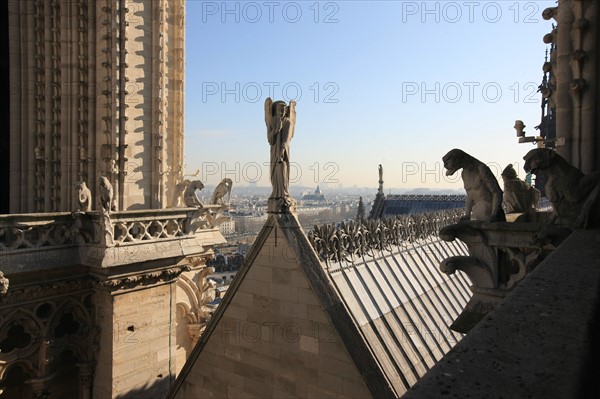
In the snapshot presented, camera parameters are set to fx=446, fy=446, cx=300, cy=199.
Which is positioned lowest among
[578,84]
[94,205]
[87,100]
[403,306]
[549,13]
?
[403,306]

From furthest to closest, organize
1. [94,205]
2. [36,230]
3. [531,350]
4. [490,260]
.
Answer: [94,205], [36,230], [490,260], [531,350]

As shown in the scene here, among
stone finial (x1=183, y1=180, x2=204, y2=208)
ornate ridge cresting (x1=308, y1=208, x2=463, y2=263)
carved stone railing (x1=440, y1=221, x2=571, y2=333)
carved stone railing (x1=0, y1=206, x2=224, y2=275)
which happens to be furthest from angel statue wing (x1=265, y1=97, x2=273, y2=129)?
stone finial (x1=183, y1=180, x2=204, y2=208)

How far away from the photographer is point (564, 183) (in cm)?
425

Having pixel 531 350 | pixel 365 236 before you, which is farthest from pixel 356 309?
pixel 531 350

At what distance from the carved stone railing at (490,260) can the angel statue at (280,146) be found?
2.76 m

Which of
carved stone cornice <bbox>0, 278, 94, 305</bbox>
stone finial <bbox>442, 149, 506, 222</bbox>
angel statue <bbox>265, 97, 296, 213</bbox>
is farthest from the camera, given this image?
carved stone cornice <bbox>0, 278, 94, 305</bbox>

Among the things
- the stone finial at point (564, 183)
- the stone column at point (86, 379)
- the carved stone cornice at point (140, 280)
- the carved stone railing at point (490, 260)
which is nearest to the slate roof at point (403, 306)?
the carved stone railing at point (490, 260)

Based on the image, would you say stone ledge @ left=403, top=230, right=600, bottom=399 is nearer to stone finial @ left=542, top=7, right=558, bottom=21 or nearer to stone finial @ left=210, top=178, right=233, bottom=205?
stone finial @ left=542, top=7, right=558, bottom=21

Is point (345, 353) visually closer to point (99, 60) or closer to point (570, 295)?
point (570, 295)

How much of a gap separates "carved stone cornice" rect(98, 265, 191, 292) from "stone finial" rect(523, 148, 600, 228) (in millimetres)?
7262

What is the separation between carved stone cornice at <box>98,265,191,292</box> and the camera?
8461mm

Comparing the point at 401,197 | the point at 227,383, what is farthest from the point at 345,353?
the point at 401,197

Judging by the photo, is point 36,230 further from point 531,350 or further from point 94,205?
point 531,350

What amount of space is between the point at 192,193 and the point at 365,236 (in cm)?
431
